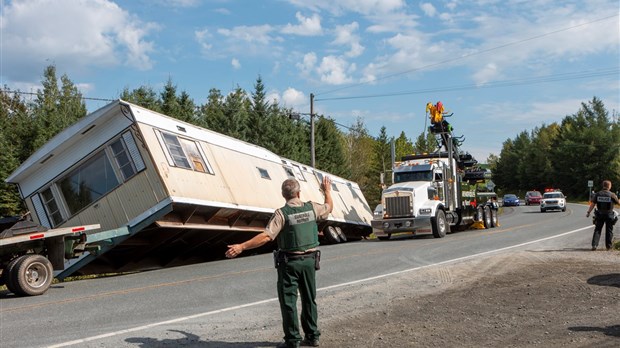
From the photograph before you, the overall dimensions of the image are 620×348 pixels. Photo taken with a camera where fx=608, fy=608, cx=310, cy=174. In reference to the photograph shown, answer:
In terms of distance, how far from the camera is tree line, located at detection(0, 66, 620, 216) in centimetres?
3469

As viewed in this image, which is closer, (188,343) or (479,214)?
(188,343)

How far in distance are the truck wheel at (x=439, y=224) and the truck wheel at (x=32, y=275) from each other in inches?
582

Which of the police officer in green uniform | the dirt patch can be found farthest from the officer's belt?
the dirt patch

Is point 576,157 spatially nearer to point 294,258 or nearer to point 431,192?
point 431,192

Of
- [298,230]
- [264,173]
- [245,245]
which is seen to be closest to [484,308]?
[298,230]

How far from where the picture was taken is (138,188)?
15.0m

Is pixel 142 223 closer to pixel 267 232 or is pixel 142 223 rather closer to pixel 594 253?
pixel 267 232

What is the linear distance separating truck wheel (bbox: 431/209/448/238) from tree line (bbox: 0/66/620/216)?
2.72 metres

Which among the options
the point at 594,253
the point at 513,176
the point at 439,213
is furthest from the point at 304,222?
the point at 513,176

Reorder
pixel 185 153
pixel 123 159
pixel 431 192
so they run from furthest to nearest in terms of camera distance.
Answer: pixel 431 192 < pixel 185 153 < pixel 123 159

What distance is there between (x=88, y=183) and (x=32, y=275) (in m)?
4.30

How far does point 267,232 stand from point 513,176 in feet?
418

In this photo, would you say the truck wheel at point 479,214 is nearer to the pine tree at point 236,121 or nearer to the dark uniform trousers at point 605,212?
the dark uniform trousers at point 605,212

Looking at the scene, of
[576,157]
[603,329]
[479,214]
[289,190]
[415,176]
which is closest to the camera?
[289,190]
